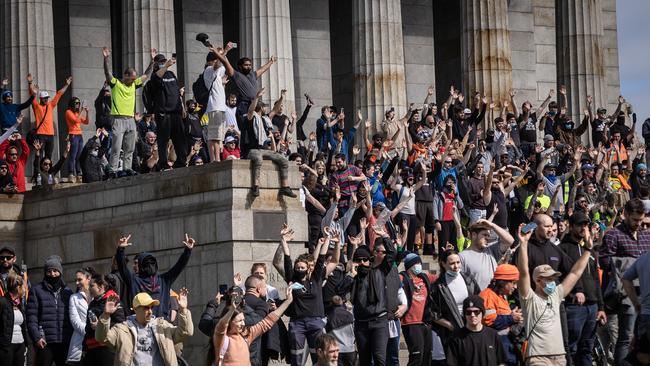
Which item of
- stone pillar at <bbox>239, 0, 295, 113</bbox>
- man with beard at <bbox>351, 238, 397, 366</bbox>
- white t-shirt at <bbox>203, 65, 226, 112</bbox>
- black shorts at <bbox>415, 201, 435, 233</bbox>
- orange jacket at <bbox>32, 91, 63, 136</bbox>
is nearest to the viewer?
man with beard at <bbox>351, 238, 397, 366</bbox>

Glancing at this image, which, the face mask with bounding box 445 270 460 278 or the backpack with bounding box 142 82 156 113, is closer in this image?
the face mask with bounding box 445 270 460 278

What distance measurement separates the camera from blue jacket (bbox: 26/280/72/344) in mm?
23375

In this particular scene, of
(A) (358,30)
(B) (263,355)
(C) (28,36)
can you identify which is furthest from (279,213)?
(A) (358,30)

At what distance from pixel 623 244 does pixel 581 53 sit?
28.0 meters

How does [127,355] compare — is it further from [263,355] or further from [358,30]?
[358,30]

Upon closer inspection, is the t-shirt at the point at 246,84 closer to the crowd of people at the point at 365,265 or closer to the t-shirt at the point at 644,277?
the crowd of people at the point at 365,265

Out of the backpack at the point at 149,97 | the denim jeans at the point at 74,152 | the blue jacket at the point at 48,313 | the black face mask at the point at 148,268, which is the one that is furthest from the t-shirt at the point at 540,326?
the denim jeans at the point at 74,152

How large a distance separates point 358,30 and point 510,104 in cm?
434

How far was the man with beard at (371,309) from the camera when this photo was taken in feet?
78.6

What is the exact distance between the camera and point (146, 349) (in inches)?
795

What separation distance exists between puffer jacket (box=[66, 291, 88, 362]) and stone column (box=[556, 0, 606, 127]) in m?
28.1

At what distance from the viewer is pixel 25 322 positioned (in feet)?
77.7

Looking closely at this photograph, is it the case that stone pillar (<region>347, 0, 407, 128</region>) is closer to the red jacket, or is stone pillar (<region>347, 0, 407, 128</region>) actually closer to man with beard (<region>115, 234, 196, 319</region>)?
the red jacket

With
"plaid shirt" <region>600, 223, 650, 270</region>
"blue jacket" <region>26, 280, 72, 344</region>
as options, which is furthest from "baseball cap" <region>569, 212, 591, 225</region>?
"blue jacket" <region>26, 280, 72, 344</region>
